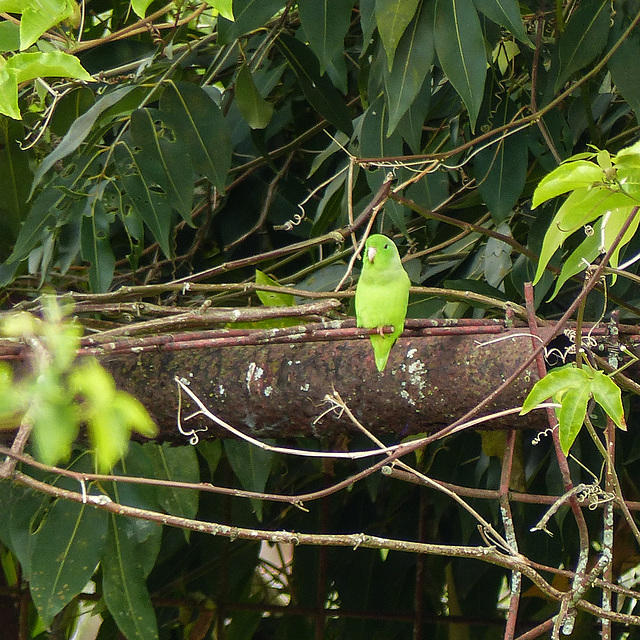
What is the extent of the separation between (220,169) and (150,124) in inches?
7.1

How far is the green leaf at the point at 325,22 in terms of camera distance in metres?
1.64

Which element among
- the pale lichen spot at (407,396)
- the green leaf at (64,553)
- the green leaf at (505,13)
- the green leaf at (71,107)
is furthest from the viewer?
the green leaf at (71,107)

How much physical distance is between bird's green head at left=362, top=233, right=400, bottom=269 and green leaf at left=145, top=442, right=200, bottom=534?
1.75ft

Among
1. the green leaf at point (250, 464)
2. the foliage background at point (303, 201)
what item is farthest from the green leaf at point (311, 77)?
the green leaf at point (250, 464)

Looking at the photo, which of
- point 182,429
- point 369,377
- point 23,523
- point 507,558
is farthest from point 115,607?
point 507,558

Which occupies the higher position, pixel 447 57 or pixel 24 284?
pixel 447 57

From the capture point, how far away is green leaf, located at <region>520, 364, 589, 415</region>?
0.97 meters

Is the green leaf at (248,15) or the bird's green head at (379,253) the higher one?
the green leaf at (248,15)

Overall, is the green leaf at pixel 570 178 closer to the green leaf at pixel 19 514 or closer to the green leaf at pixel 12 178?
the green leaf at pixel 19 514

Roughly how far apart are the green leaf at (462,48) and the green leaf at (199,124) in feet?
Result: 1.90

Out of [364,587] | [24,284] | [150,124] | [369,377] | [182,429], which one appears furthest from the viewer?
[364,587]

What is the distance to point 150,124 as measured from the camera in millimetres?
1880

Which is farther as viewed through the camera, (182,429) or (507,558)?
(182,429)

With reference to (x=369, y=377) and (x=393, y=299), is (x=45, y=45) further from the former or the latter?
(x=369, y=377)
